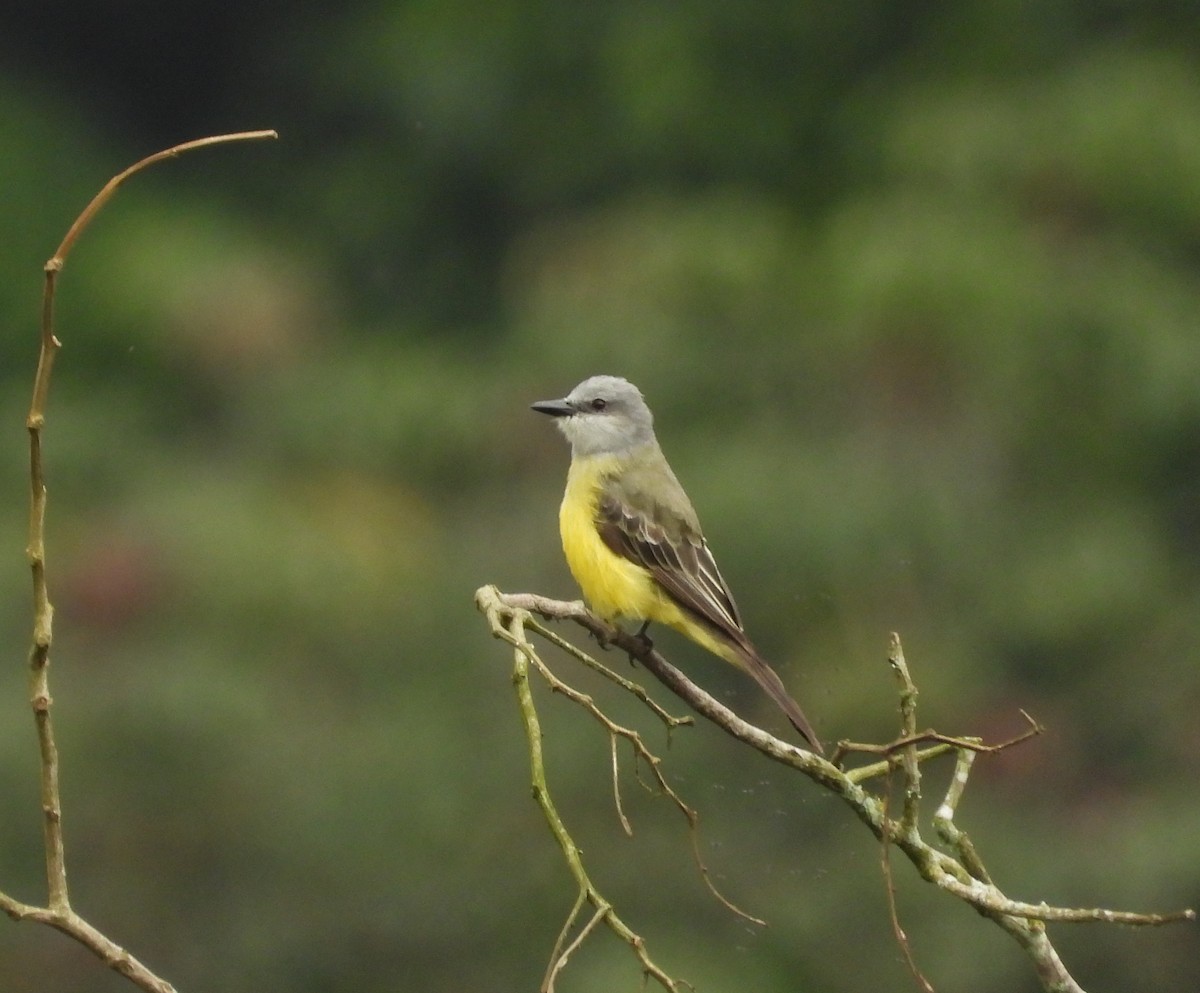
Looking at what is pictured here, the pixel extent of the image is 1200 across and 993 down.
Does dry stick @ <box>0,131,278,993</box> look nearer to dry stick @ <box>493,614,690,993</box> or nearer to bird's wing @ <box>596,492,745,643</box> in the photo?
dry stick @ <box>493,614,690,993</box>

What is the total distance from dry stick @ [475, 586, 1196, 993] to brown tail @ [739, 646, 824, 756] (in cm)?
38

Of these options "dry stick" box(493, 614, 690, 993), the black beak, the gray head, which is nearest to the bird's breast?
the gray head

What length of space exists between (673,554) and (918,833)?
2.11 m

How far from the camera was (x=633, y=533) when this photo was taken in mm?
4637

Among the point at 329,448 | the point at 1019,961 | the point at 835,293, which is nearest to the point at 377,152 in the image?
the point at 329,448

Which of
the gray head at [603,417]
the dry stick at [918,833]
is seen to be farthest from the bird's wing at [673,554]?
the dry stick at [918,833]

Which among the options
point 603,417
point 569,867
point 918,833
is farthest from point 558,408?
point 569,867

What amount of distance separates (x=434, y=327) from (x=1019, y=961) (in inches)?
302

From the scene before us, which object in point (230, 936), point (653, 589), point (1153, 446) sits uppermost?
point (653, 589)

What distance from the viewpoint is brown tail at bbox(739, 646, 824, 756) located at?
11.2 ft

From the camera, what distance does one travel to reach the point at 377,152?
17.0m

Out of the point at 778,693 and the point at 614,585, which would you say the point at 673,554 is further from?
the point at 778,693

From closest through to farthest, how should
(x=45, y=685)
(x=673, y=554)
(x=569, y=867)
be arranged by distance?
1. (x=45, y=685)
2. (x=569, y=867)
3. (x=673, y=554)

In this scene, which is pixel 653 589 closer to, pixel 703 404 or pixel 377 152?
pixel 703 404
